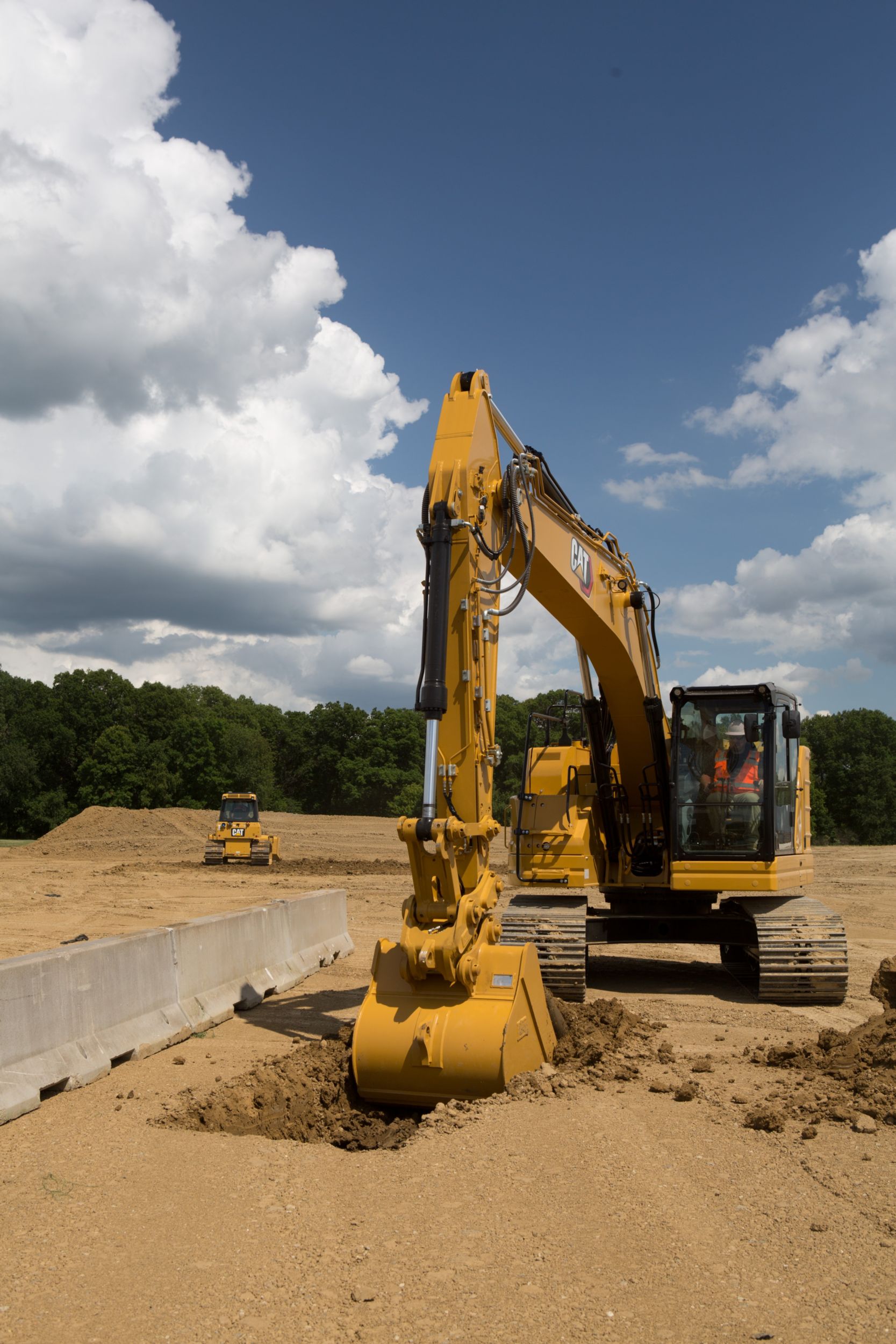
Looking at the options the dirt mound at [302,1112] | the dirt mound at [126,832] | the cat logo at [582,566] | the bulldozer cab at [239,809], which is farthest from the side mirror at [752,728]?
the dirt mound at [126,832]

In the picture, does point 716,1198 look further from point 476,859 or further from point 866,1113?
point 476,859

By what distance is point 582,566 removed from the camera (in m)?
8.55

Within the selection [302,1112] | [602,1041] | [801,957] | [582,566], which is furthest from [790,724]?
[302,1112]

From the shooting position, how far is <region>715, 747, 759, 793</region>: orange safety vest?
32.8ft

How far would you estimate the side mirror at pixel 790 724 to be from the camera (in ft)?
33.3

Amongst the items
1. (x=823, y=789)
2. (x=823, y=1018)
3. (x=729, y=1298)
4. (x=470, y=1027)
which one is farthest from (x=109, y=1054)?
(x=823, y=789)

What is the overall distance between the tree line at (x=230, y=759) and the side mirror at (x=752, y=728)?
134ft

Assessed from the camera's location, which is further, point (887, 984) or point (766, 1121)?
point (887, 984)

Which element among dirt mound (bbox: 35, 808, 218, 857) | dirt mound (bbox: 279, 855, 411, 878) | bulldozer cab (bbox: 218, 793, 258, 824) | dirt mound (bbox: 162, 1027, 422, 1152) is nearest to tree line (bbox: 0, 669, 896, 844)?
dirt mound (bbox: 35, 808, 218, 857)

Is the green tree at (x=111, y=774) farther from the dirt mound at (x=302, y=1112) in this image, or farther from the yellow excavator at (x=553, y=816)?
the dirt mound at (x=302, y=1112)

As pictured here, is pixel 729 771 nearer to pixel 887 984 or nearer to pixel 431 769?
pixel 887 984

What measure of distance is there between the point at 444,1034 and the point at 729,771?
5363 millimetres

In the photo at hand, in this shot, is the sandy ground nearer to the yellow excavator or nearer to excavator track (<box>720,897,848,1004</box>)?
the yellow excavator

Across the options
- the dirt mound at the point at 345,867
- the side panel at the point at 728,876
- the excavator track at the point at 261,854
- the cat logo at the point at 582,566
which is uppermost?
the cat logo at the point at 582,566
